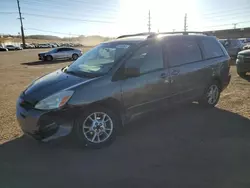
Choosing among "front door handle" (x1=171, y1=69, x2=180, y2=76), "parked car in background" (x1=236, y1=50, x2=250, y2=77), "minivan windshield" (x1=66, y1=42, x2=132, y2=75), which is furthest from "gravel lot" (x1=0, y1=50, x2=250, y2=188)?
"parked car in background" (x1=236, y1=50, x2=250, y2=77)

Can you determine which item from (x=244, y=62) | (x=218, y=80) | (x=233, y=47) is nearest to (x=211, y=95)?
(x=218, y=80)

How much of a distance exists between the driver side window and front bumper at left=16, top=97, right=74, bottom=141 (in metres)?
1.31

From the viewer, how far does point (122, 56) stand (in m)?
3.90

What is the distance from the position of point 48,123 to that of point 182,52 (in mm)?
3008

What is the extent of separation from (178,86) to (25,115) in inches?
112

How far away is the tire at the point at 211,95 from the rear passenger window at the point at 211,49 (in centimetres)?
66

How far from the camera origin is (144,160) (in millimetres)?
3291

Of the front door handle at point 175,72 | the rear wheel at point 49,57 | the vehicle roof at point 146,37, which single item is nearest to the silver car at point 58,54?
the rear wheel at point 49,57

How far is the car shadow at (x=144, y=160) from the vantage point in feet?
9.29

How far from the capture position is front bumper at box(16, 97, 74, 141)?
3.28m

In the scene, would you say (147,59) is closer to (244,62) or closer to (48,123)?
(48,123)

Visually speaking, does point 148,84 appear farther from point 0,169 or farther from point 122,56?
point 0,169

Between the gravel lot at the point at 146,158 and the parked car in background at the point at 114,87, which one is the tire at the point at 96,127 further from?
the gravel lot at the point at 146,158

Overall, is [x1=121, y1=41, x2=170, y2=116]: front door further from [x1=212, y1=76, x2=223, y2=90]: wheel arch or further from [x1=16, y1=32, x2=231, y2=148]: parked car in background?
[x1=212, y1=76, x2=223, y2=90]: wheel arch
